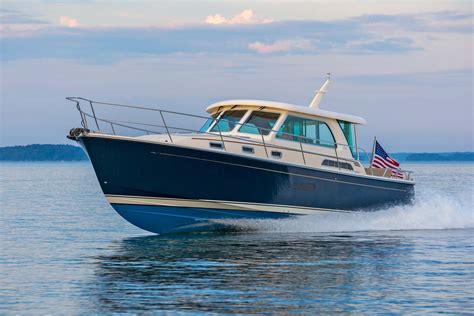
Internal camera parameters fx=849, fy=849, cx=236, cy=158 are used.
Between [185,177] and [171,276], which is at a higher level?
[185,177]

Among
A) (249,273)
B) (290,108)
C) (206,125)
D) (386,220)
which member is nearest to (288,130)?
(290,108)

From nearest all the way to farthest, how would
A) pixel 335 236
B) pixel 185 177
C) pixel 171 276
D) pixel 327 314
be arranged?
pixel 327 314
pixel 171 276
pixel 185 177
pixel 335 236

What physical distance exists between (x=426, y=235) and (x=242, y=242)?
5029mm

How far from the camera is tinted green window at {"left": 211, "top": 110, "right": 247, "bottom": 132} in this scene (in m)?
19.7

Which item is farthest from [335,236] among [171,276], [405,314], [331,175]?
[405,314]

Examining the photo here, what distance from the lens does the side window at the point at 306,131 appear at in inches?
772

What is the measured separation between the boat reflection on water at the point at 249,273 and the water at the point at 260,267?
2 centimetres

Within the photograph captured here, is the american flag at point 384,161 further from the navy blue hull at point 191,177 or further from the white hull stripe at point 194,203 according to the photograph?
the white hull stripe at point 194,203

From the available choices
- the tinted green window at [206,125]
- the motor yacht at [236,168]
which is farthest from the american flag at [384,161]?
the tinted green window at [206,125]

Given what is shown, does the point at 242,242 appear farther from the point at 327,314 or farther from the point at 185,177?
the point at 327,314

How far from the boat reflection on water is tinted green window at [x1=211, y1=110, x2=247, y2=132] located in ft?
8.18

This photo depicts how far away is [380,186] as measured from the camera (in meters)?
20.8

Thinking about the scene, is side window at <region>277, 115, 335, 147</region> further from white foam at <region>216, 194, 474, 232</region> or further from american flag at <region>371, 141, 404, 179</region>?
white foam at <region>216, 194, 474, 232</region>

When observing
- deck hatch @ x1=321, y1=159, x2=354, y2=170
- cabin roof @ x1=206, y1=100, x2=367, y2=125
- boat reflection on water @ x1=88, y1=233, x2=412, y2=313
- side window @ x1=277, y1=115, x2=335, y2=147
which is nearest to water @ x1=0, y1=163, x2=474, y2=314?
boat reflection on water @ x1=88, y1=233, x2=412, y2=313
